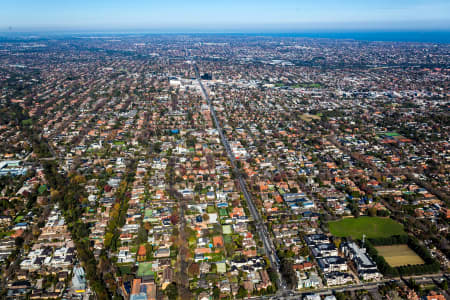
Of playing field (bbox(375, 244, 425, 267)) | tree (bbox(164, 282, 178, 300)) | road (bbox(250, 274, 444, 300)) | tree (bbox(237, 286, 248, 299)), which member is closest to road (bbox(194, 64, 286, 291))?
road (bbox(250, 274, 444, 300))

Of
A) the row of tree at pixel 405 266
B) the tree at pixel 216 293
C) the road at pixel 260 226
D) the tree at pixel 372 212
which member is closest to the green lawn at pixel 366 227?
the tree at pixel 372 212

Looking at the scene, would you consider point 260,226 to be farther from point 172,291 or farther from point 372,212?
point 372,212

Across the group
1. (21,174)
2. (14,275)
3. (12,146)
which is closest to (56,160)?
(21,174)

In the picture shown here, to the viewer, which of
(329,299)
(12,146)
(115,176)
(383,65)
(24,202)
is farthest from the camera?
(383,65)

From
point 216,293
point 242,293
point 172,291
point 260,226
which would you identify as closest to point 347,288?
point 242,293

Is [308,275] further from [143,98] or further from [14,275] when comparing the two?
[143,98]

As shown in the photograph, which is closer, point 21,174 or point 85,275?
point 85,275
